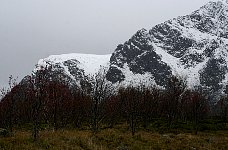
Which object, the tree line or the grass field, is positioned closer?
the grass field

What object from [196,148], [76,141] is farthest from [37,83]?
[196,148]

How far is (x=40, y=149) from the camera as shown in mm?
16266

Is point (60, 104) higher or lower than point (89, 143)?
higher

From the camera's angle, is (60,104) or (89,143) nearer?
(89,143)

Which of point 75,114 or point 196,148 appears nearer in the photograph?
point 196,148

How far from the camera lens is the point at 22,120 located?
59375 millimetres

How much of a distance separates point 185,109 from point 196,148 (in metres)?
54.5

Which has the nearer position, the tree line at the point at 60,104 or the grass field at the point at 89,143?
the grass field at the point at 89,143

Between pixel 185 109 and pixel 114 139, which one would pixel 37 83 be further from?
pixel 185 109

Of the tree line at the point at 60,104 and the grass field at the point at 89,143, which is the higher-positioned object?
the tree line at the point at 60,104

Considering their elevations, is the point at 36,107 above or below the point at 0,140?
above

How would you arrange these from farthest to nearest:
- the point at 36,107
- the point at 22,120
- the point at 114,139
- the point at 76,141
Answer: the point at 22,120 < the point at 114,139 < the point at 36,107 < the point at 76,141

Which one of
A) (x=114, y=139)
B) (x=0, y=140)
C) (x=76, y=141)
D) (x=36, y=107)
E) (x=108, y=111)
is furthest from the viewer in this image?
(x=108, y=111)

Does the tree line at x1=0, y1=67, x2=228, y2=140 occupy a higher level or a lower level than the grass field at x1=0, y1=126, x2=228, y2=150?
higher
